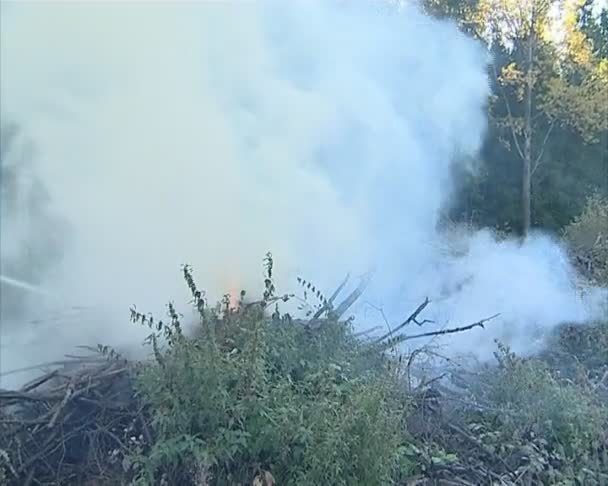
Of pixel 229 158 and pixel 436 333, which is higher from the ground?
pixel 229 158

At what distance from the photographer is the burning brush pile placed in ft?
12.1

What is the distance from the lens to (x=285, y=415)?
372cm

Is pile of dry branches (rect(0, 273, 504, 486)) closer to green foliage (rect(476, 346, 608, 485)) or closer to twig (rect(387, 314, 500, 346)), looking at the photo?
twig (rect(387, 314, 500, 346))

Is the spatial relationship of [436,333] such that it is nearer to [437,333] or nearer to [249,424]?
[437,333]

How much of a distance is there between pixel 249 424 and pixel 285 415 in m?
0.18

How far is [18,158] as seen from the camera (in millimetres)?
5340

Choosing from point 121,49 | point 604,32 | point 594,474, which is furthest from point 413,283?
point 604,32

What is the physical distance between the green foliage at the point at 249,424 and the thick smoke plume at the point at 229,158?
130 cm

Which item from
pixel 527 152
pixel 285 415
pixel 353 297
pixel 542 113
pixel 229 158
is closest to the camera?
pixel 285 415

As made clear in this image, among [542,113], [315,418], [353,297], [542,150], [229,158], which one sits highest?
[542,113]

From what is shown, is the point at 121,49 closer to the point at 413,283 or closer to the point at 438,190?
the point at 413,283

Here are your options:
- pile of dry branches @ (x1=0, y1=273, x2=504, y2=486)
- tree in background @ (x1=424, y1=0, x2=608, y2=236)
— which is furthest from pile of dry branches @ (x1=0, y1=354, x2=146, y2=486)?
tree in background @ (x1=424, y1=0, x2=608, y2=236)

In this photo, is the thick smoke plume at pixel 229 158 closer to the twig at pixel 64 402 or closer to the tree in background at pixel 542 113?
the twig at pixel 64 402

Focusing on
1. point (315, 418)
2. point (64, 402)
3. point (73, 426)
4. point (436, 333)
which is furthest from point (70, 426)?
→ point (436, 333)
